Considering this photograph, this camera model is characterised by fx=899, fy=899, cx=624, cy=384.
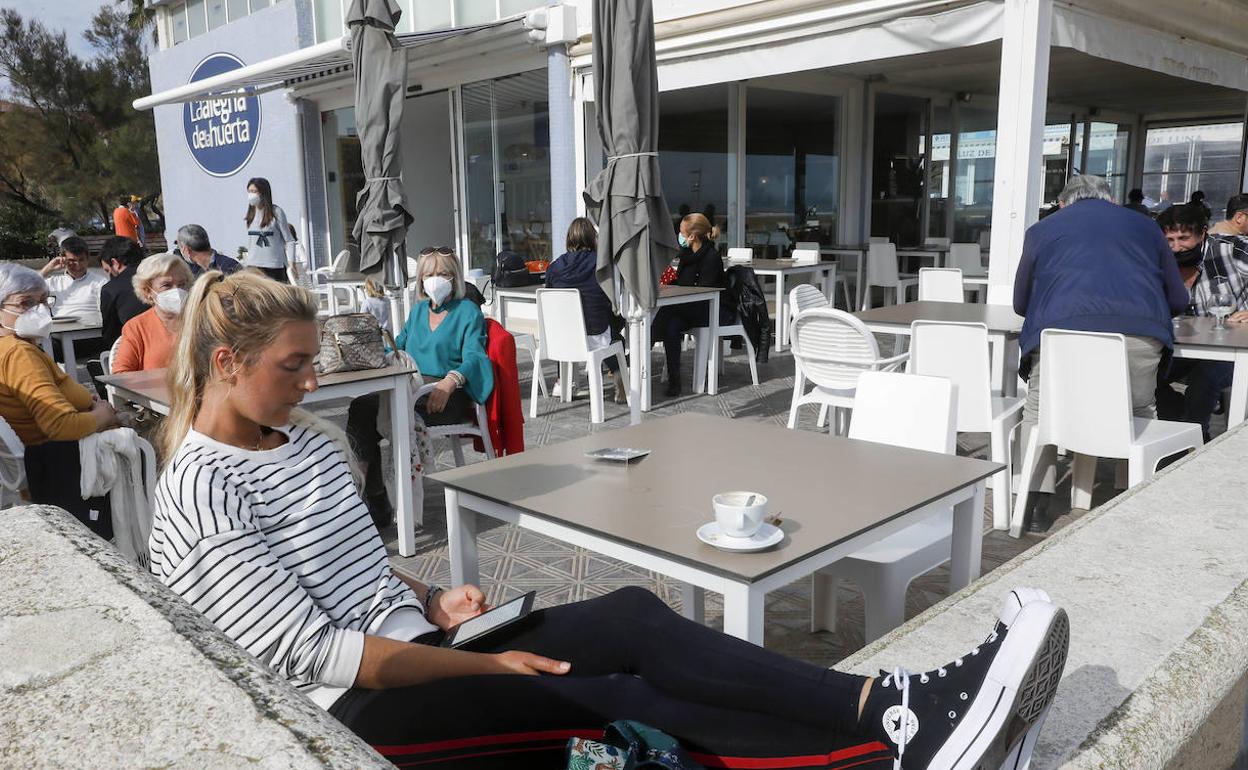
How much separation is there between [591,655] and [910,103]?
481 inches

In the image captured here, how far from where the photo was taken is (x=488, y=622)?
1731 mm

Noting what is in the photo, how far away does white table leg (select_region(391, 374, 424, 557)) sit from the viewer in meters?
3.80

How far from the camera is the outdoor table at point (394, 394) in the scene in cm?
353

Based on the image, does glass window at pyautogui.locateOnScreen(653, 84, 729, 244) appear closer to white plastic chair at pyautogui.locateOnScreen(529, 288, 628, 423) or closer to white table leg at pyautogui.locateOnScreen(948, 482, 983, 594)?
white plastic chair at pyautogui.locateOnScreen(529, 288, 628, 423)

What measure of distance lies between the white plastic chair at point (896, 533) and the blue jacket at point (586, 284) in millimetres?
3417

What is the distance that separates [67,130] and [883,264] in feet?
75.5

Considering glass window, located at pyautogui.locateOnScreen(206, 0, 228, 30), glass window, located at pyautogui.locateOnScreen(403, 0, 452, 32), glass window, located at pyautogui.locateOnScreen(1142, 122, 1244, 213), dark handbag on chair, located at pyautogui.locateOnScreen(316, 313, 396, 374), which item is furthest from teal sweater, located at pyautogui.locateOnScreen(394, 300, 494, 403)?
glass window, located at pyautogui.locateOnScreen(1142, 122, 1244, 213)

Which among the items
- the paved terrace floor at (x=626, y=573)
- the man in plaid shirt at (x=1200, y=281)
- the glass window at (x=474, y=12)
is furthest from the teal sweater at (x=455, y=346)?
the glass window at (x=474, y=12)

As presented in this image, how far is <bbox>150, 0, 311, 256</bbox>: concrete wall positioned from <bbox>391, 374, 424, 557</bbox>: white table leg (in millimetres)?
10303

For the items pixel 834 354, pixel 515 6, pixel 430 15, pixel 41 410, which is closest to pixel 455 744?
pixel 41 410

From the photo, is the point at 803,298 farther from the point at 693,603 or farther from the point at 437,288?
the point at 693,603

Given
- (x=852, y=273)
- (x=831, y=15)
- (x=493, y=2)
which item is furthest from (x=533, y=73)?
(x=852, y=273)

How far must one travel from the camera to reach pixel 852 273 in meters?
11.4

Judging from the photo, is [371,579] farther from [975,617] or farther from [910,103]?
[910,103]
